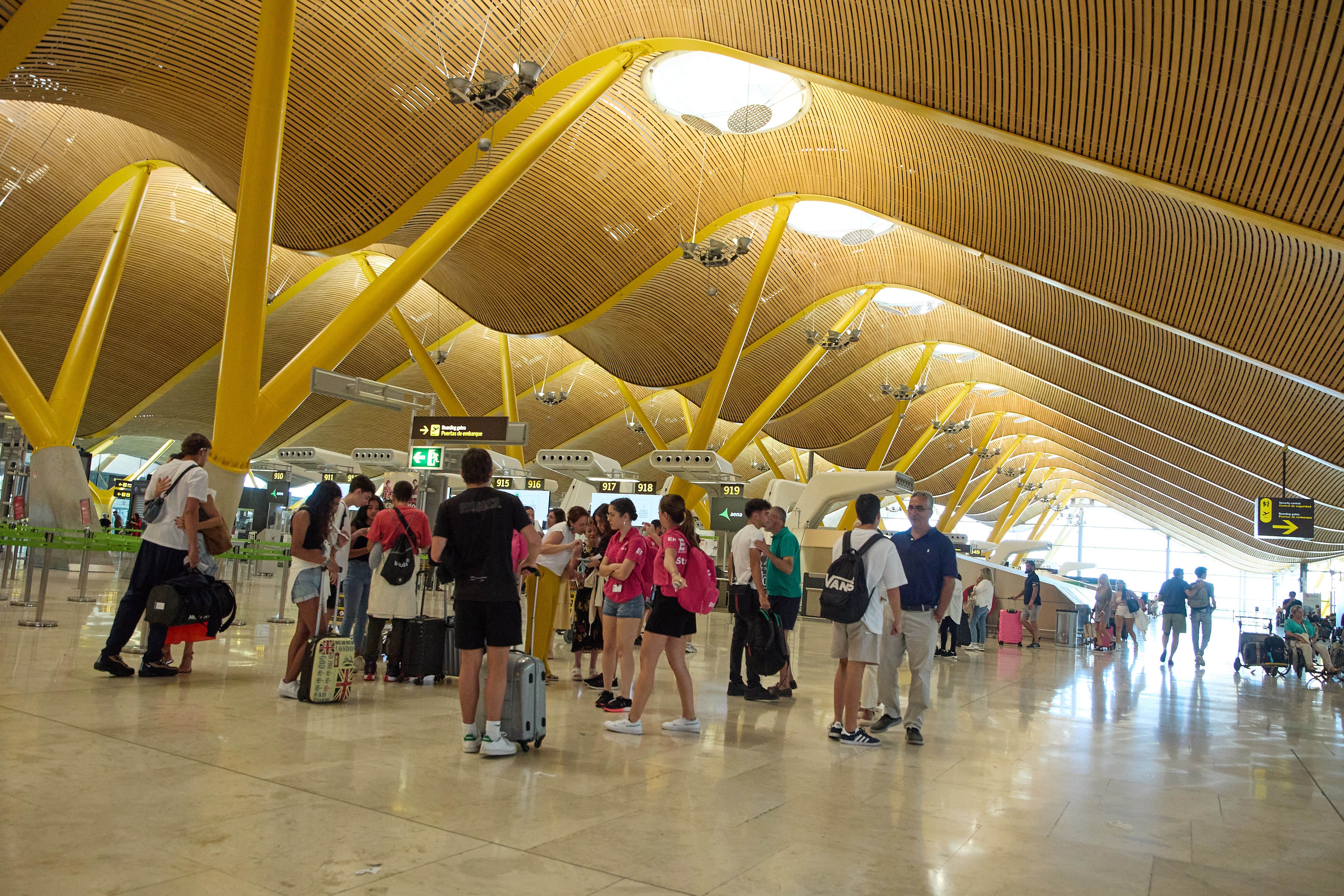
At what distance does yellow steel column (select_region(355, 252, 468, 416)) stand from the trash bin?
1765 cm

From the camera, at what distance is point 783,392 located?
2761 cm

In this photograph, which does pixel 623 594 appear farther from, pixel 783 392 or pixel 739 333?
pixel 783 392

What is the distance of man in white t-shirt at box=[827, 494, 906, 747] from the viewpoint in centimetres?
668

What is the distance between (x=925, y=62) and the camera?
12.6 metres

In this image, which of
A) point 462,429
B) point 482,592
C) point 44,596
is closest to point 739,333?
point 462,429

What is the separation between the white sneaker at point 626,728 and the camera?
20.6 ft

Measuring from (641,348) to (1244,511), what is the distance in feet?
89.4

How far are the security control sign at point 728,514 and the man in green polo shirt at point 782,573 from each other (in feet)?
65.1

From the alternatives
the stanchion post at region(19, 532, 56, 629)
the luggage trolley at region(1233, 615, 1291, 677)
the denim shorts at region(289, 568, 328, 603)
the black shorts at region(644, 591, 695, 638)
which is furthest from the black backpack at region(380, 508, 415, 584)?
the luggage trolley at region(1233, 615, 1291, 677)

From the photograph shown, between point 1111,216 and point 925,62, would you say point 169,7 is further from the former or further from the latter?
point 1111,216

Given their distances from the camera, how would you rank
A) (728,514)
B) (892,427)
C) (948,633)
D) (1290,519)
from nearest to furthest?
(948,633) < (1290,519) < (728,514) < (892,427)

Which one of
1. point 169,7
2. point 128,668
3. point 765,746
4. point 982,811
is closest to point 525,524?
point 765,746

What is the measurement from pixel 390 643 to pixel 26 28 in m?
8.50

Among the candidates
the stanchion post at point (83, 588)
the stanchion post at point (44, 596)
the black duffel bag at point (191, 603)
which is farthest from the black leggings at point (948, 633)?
the stanchion post at point (83, 588)
